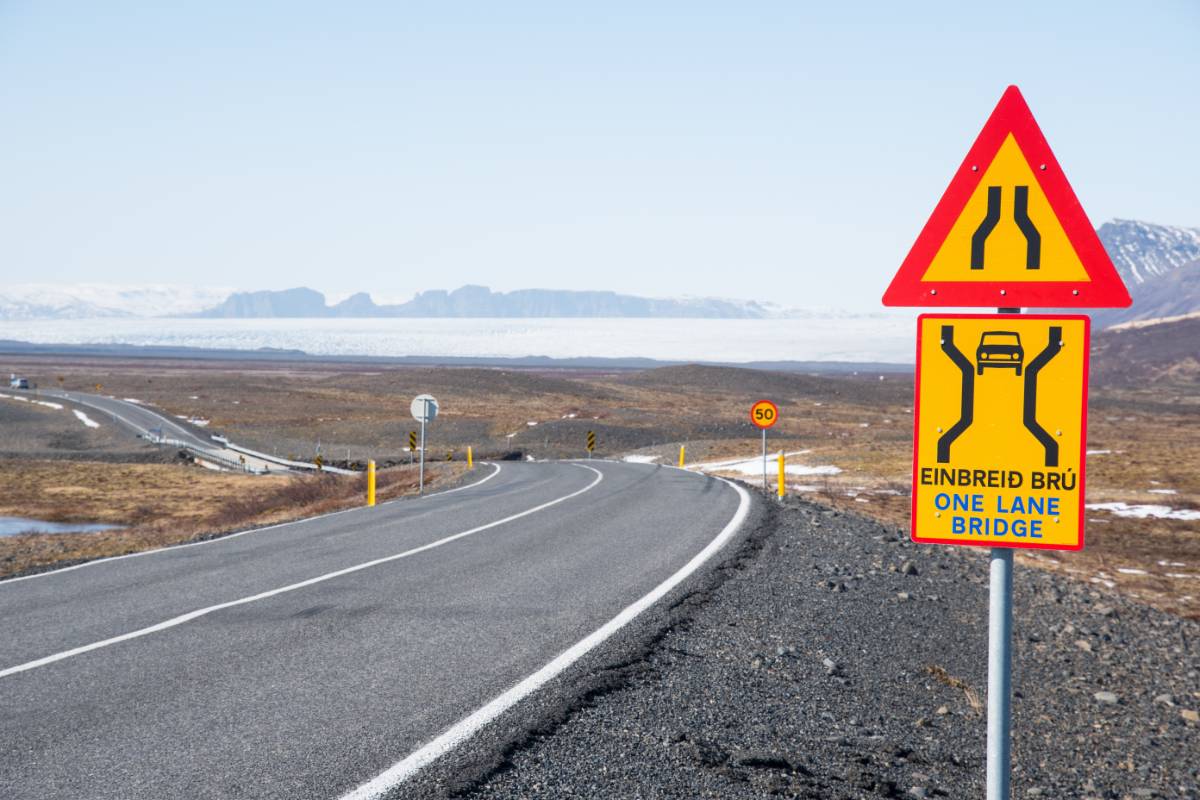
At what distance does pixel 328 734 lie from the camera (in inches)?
230

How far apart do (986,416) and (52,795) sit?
4.51m

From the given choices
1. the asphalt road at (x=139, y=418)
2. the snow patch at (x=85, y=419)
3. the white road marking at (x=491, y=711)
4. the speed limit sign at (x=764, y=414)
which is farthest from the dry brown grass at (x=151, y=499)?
the snow patch at (x=85, y=419)

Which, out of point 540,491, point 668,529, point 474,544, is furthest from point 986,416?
point 540,491

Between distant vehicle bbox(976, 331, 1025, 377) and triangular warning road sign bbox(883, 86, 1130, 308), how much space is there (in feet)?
0.63

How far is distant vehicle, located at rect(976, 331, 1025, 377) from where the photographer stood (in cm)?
366

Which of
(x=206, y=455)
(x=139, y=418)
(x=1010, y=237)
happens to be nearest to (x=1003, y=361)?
(x=1010, y=237)

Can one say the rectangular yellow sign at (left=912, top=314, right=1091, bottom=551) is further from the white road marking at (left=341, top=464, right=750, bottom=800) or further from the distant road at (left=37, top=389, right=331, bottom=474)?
the distant road at (left=37, top=389, right=331, bottom=474)

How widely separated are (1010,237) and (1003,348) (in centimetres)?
47

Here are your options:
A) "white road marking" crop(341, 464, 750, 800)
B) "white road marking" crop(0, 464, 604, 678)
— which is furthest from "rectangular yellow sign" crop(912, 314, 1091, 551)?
"white road marking" crop(0, 464, 604, 678)

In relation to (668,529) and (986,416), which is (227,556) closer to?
(668,529)

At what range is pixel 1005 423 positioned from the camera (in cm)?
369

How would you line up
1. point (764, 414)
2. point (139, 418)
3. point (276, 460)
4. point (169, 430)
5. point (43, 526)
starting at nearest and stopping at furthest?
1. point (764, 414)
2. point (43, 526)
3. point (276, 460)
4. point (169, 430)
5. point (139, 418)

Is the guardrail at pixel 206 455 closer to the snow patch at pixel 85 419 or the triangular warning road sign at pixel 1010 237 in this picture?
the snow patch at pixel 85 419

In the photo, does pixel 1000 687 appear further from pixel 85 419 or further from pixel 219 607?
pixel 85 419
